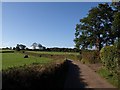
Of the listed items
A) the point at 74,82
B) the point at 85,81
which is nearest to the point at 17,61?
the point at 85,81

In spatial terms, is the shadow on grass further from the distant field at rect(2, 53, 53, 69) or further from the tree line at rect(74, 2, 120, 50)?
the tree line at rect(74, 2, 120, 50)

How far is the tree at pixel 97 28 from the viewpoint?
68.4 meters

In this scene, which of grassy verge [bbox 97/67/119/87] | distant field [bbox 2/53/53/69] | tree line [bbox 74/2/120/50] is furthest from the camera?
tree line [bbox 74/2/120/50]

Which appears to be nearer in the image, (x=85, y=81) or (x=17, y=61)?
(x=85, y=81)

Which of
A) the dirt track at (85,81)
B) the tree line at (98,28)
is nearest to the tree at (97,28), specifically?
the tree line at (98,28)

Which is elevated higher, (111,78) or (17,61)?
(17,61)

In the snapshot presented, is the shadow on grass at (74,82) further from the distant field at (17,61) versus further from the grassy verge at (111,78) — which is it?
the distant field at (17,61)

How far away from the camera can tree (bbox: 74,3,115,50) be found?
68375mm

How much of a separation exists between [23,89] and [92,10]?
60.0 meters

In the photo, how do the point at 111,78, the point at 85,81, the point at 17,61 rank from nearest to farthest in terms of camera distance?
the point at 85,81 < the point at 111,78 < the point at 17,61

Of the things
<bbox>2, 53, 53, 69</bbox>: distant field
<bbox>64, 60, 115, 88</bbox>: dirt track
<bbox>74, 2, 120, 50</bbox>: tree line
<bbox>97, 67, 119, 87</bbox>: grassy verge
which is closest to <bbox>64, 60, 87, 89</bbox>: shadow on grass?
<bbox>64, 60, 115, 88</bbox>: dirt track

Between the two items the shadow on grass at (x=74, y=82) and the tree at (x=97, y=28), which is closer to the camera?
the shadow on grass at (x=74, y=82)

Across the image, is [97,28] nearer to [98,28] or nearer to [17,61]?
[98,28]

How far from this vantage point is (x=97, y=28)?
69.0 meters
